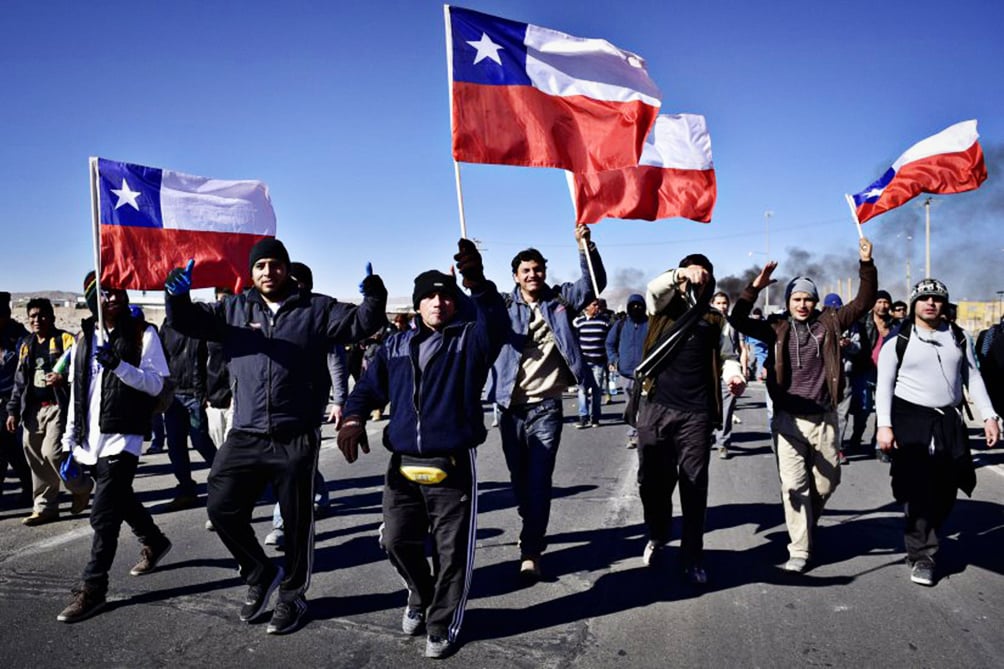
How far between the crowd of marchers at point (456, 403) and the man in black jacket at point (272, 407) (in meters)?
0.01

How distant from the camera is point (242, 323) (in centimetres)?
411

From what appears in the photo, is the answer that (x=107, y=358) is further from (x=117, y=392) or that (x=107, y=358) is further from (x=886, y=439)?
(x=886, y=439)

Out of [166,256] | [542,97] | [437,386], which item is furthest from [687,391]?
[166,256]

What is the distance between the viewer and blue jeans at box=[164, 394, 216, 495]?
6.84 m

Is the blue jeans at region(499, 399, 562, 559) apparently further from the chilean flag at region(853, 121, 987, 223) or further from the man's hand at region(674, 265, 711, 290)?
the chilean flag at region(853, 121, 987, 223)

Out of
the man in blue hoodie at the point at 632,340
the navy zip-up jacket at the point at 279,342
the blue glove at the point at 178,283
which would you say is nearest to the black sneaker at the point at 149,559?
the navy zip-up jacket at the point at 279,342

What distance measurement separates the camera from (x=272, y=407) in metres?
3.94

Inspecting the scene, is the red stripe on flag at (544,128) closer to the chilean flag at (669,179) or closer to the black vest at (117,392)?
the chilean flag at (669,179)

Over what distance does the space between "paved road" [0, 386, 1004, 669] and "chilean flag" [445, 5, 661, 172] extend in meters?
2.89

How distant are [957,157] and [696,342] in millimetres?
3668

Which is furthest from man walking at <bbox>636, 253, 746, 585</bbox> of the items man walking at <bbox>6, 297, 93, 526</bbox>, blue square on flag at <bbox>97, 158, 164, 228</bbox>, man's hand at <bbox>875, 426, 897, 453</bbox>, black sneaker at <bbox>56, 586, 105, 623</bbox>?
man walking at <bbox>6, 297, 93, 526</bbox>

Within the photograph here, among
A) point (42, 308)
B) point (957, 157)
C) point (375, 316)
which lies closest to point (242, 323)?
point (375, 316)

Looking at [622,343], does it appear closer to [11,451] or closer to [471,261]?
[471,261]

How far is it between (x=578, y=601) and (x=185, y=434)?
4.60 meters
